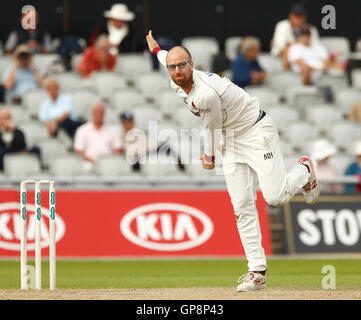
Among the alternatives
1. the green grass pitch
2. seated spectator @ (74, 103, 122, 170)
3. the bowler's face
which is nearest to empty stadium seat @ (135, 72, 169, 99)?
seated spectator @ (74, 103, 122, 170)

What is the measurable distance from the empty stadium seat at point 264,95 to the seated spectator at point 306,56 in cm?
103

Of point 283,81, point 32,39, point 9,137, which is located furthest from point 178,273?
point 32,39

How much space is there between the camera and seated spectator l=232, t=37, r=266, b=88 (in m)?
17.7

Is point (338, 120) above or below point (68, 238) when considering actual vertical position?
above

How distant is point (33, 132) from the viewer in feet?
54.3

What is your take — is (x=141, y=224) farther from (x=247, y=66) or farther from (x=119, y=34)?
(x=119, y=34)

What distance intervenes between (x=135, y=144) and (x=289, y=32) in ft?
14.1

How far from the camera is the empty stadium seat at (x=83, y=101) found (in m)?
17.2

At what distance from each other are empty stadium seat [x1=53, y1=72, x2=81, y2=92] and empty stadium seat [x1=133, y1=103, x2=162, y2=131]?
1437mm

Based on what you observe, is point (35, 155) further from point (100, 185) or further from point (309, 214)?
point (309, 214)
